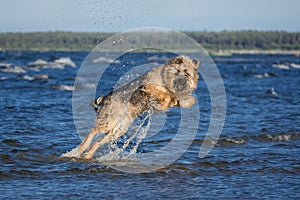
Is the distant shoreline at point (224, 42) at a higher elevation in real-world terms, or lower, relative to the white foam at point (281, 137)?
higher

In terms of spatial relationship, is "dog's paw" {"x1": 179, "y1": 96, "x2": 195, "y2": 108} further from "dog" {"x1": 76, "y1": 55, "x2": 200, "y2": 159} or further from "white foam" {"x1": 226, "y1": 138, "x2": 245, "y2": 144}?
"white foam" {"x1": 226, "y1": 138, "x2": 245, "y2": 144}

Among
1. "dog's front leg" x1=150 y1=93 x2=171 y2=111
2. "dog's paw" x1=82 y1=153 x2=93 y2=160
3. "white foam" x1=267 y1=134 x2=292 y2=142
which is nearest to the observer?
"dog's front leg" x1=150 y1=93 x2=171 y2=111

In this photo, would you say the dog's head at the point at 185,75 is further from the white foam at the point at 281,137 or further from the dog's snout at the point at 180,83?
the white foam at the point at 281,137

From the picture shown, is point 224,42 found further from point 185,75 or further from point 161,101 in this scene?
point 185,75

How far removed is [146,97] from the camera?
10.1 meters

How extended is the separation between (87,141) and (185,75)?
247cm

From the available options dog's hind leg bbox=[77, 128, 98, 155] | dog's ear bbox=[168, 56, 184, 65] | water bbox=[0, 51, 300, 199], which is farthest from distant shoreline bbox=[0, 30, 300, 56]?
dog's ear bbox=[168, 56, 184, 65]

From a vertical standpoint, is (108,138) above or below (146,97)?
below

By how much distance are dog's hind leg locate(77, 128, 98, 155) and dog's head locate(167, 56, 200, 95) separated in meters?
1.97

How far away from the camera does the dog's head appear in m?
9.59

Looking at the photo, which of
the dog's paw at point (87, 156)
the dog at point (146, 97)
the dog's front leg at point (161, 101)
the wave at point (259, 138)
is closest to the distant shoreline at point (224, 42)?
the wave at point (259, 138)

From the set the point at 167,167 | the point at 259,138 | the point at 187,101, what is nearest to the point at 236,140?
the point at 259,138

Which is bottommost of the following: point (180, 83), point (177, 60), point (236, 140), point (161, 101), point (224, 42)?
point (236, 140)

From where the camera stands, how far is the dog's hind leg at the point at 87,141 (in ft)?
35.6
